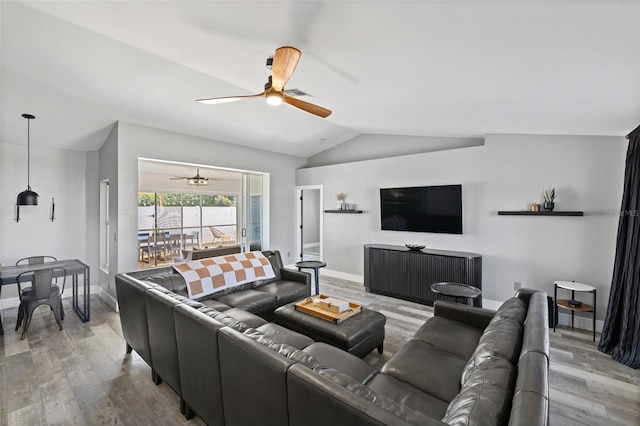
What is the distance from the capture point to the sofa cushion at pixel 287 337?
225cm

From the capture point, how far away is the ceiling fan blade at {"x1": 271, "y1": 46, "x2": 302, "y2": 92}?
196 cm

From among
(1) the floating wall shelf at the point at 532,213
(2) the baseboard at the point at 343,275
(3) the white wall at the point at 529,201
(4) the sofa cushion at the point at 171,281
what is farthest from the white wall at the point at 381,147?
(4) the sofa cushion at the point at 171,281

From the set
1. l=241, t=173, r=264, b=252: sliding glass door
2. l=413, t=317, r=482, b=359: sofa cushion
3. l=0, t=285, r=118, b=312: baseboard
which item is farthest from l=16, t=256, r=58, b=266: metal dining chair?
l=413, t=317, r=482, b=359: sofa cushion

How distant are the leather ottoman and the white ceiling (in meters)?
2.30

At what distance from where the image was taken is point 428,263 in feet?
14.6

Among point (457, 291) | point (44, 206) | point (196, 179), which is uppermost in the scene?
point (196, 179)

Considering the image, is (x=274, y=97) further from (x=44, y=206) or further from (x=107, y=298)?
(x=44, y=206)

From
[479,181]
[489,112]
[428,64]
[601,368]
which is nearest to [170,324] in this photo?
[428,64]

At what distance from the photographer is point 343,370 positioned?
187 centimetres

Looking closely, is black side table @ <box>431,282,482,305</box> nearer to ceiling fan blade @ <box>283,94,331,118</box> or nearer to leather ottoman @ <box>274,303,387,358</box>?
leather ottoman @ <box>274,303,387,358</box>

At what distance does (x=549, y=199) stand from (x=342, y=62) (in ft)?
11.0

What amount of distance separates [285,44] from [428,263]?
368 cm

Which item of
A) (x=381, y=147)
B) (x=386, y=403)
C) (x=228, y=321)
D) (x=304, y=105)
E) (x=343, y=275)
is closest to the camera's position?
(x=386, y=403)

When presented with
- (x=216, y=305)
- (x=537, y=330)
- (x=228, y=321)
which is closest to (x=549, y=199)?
(x=537, y=330)
